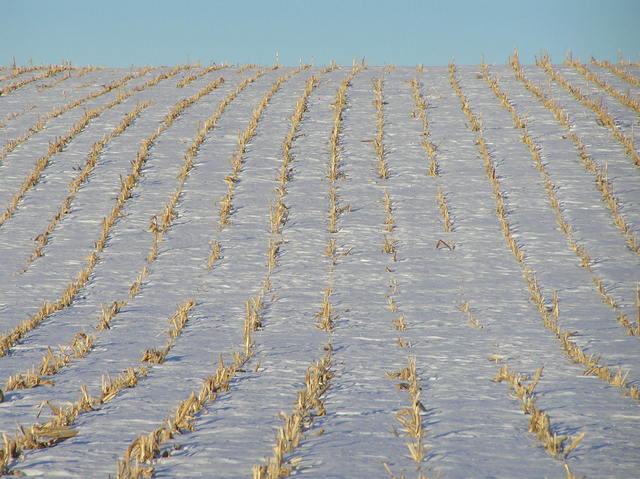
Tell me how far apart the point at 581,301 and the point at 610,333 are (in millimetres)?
832

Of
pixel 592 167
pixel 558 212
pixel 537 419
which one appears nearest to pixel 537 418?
pixel 537 419

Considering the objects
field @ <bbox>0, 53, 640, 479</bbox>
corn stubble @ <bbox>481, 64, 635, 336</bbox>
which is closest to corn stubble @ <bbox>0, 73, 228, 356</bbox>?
field @ <bbox>0, 53, 640, 479</bbox>

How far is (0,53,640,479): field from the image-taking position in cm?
401

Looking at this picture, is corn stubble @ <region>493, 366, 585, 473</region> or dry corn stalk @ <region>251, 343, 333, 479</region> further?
corn stubble @ <region>493, 366, 585, 473</region>

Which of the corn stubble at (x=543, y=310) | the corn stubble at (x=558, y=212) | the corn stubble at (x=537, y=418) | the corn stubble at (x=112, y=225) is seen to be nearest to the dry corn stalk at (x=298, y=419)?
the corn stubble at (x=537, y=418)

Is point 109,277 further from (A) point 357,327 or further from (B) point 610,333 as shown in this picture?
(B) point 610,333

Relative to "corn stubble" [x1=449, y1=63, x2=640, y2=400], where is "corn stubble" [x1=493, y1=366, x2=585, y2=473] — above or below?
below

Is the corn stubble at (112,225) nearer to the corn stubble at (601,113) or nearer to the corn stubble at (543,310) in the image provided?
the corn stubble at (543,310)

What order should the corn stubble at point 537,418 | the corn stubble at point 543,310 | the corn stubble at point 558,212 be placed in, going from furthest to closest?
the corn stubble at point 558,212, the corn stubble at point 543,310, the corn stubble at point 537,418

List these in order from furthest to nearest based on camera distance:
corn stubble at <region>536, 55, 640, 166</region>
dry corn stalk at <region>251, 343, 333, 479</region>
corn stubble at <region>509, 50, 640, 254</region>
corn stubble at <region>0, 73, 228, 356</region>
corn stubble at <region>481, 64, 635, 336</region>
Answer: corn stubble at <region>536, 55, 640, 166</region>
corn stubble at <region>509, 50, 640, 254</region>
corn stubble at <region>481, 64, 635, 336</region>
corn stubble at <region>0, 73, 228, 356</region>
dry corn stalk at <region>251, 343, 333, 479</region>

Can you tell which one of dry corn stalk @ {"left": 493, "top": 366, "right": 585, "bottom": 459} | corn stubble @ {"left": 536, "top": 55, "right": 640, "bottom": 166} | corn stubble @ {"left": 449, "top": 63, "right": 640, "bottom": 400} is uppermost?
corn stubble @ {"left": 536, "top": 55, "right": 640, "bottom": 166}

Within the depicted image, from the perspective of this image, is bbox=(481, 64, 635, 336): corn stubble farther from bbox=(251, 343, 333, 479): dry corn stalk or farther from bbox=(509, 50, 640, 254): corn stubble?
bbox=(251, 343, 333, 479): dry corn stalk

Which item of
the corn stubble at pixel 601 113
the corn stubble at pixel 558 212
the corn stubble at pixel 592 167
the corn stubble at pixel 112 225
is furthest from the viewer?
the corn stubble at pixel 601 113

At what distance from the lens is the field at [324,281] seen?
401 cm
